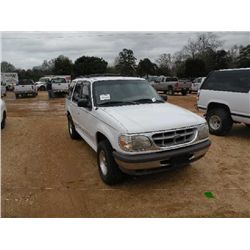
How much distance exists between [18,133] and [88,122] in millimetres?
3872

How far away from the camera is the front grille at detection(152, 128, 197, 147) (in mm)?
3658

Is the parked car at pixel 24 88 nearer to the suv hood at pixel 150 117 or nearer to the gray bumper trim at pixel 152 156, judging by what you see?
the suv hood at pixel 150 117

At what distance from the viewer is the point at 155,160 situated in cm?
359

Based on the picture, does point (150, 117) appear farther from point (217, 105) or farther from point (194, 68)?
point (194, 68)

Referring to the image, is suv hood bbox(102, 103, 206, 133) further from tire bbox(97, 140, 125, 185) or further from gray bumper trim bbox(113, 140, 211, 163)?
tire bbox(97, 140, 125, 185)

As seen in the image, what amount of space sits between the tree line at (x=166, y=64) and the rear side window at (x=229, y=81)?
8431 millimetres

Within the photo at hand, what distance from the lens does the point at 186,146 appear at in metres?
3.89

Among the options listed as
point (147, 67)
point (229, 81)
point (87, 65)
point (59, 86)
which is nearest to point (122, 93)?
point (229, 81)

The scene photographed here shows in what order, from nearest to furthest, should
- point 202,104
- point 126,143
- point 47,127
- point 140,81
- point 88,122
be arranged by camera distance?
1. point 126,143
2. point 88,122
3. point 140,81
4. point 202,104
5. point 47,127

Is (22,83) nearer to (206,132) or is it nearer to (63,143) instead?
(63,143)

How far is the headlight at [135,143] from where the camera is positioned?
3.54 meters

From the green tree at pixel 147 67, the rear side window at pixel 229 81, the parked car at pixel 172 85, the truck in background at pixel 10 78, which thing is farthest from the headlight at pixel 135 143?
the green tree at pixel 147 67

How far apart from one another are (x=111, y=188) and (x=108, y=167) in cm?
36

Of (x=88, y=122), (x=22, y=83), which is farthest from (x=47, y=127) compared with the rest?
(x=22, y=83)
